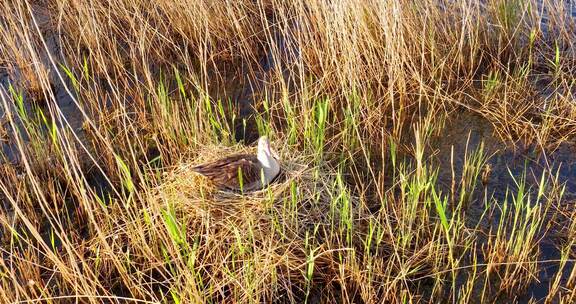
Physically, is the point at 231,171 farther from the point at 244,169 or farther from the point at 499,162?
the point at 499,162

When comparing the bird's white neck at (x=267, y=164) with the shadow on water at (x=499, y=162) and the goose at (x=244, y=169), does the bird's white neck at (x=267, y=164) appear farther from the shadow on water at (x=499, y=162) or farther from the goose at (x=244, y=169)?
the shadow on water at (x=499, y=162)

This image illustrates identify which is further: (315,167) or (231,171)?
(315,167)

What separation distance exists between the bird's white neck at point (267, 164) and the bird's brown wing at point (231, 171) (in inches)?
1.5

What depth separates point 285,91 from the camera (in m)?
3.44

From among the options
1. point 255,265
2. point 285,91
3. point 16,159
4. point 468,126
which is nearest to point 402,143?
point 468,126

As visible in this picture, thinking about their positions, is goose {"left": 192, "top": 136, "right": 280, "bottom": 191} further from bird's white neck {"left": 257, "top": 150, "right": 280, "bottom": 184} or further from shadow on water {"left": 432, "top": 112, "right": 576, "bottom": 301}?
shadow on water {"left": 432, "top": 112, "right": 576, "bottom": 301}

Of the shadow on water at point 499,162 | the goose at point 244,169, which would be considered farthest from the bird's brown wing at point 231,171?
the shadow on water at point 499,162

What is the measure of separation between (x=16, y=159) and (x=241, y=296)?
207 cm

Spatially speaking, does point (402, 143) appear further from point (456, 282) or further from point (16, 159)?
point (16, 159)

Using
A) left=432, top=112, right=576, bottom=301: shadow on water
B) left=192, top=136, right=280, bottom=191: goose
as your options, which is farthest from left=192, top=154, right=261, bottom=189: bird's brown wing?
left=432, top=112, right=576, bottom=301: shadow on water

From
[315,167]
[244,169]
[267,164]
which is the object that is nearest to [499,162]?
[315,167]

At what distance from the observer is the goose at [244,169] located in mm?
2904

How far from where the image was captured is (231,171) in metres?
2.90

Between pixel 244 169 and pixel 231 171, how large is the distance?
77mm
